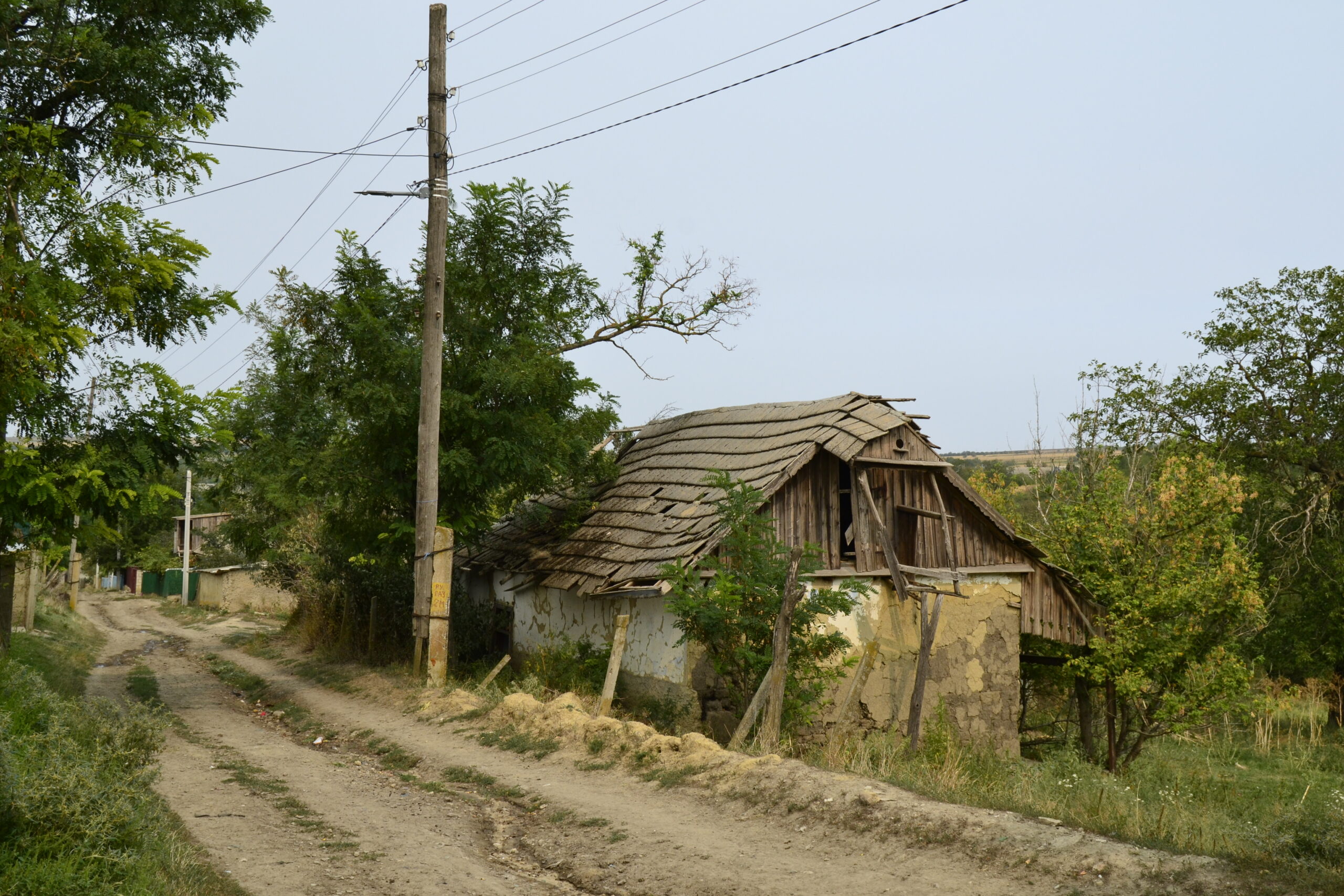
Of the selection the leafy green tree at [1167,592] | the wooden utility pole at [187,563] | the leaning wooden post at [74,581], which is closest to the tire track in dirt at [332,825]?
the leafy green tree at [1167,592]

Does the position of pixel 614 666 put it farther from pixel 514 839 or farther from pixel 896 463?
pixel 896 463

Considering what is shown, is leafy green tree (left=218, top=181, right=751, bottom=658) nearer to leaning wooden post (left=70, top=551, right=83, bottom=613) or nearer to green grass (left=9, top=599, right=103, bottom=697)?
green grass (left=9, top=599, right=103, bottom=697)

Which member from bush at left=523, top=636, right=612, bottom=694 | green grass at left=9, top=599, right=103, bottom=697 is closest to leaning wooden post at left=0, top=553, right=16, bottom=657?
green grass at left=9, top=599, right=103, bottom=697

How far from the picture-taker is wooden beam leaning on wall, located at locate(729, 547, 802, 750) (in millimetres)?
11422

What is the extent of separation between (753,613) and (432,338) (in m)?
6.89

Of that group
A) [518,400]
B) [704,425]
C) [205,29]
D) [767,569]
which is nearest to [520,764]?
[767,569]

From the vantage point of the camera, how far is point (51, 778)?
20.5 ft

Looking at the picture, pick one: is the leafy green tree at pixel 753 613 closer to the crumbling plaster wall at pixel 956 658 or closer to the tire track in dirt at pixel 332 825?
the crumbling plaster wall at pixel 956 658

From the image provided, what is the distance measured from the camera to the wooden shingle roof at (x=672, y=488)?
48.4 feet

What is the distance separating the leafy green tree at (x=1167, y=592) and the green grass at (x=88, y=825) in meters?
12.6

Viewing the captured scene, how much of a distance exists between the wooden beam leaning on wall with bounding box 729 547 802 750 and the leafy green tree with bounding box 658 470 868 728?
0.18 meters

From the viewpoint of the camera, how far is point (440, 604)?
52.8 ft

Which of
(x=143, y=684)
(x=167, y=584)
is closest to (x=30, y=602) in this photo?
(x=143, y=684)

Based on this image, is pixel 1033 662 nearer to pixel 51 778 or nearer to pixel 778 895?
pixel 778 895
